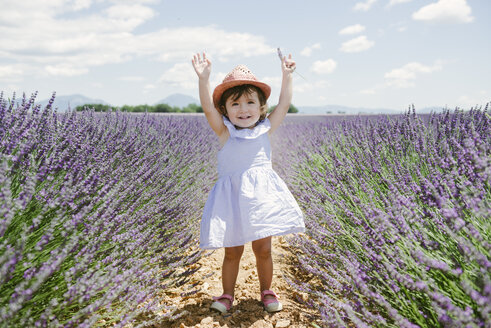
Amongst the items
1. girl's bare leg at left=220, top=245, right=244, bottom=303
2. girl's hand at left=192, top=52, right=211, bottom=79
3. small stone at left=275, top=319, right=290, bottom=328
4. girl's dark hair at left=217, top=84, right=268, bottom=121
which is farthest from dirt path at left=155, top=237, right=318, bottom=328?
girl's hand at left=192, top=52, right=211, bottom=79

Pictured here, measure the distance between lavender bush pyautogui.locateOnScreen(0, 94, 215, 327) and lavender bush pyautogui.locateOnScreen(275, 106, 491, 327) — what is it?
0.79 meters

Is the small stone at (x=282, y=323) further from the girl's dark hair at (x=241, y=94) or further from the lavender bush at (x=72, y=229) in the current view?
the girl's dark hair at (x=241, y=94)

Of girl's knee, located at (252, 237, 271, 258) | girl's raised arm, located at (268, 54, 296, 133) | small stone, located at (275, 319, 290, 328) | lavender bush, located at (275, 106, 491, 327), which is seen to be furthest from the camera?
girl's raised arm, located at (268, 54, 296, 133)

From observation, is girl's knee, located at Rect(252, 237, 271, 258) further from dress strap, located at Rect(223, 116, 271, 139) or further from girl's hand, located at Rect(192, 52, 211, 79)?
girl's hand, located at Rect(192, 52, 211, 79)

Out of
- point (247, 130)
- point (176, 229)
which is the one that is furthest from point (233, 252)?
point (176, 229)

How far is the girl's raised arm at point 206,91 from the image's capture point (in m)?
2.07

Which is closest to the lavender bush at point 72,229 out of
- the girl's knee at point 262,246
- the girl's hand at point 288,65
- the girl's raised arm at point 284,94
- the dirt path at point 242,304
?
the dirt path at point 242,304

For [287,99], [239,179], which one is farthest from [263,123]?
[239,179]

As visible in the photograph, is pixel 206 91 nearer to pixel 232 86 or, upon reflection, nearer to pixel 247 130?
pixel 232 86

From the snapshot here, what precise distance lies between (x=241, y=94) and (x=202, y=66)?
0.94 feet

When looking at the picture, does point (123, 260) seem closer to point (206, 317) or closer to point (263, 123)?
point (206, 317)

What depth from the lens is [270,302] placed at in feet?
6.70

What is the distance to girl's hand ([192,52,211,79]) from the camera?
6.84ft

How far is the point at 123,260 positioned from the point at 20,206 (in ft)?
2.44
